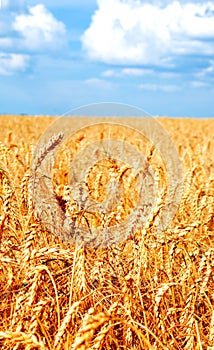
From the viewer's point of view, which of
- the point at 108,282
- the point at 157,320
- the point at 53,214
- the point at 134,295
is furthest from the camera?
the point at 53,214

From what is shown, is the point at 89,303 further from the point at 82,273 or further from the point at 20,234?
the point at 20,234

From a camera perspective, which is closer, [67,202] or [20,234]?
[67,202]

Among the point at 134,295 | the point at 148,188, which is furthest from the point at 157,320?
the point at 148,188

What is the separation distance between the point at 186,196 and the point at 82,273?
5.98 ft

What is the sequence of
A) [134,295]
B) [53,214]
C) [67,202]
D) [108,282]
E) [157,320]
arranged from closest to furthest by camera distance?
[157,320] → [134,295] → [108,282] → [67,202] → [53,214]

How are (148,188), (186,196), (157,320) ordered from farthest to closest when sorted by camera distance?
(148,188) → (186,196) → (157,320)

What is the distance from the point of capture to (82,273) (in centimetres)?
197

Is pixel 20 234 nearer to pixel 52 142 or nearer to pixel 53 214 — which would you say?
pixel 53 214

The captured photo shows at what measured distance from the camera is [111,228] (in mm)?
2742

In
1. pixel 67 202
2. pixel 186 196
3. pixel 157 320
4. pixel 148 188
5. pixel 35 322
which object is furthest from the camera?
pixel 148 188

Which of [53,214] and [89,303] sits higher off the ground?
[53,214]

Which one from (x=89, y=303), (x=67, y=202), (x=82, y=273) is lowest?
(x=89, y=303)

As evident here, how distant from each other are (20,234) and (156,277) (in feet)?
3.26

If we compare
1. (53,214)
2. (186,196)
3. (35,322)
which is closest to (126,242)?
(53,214)
